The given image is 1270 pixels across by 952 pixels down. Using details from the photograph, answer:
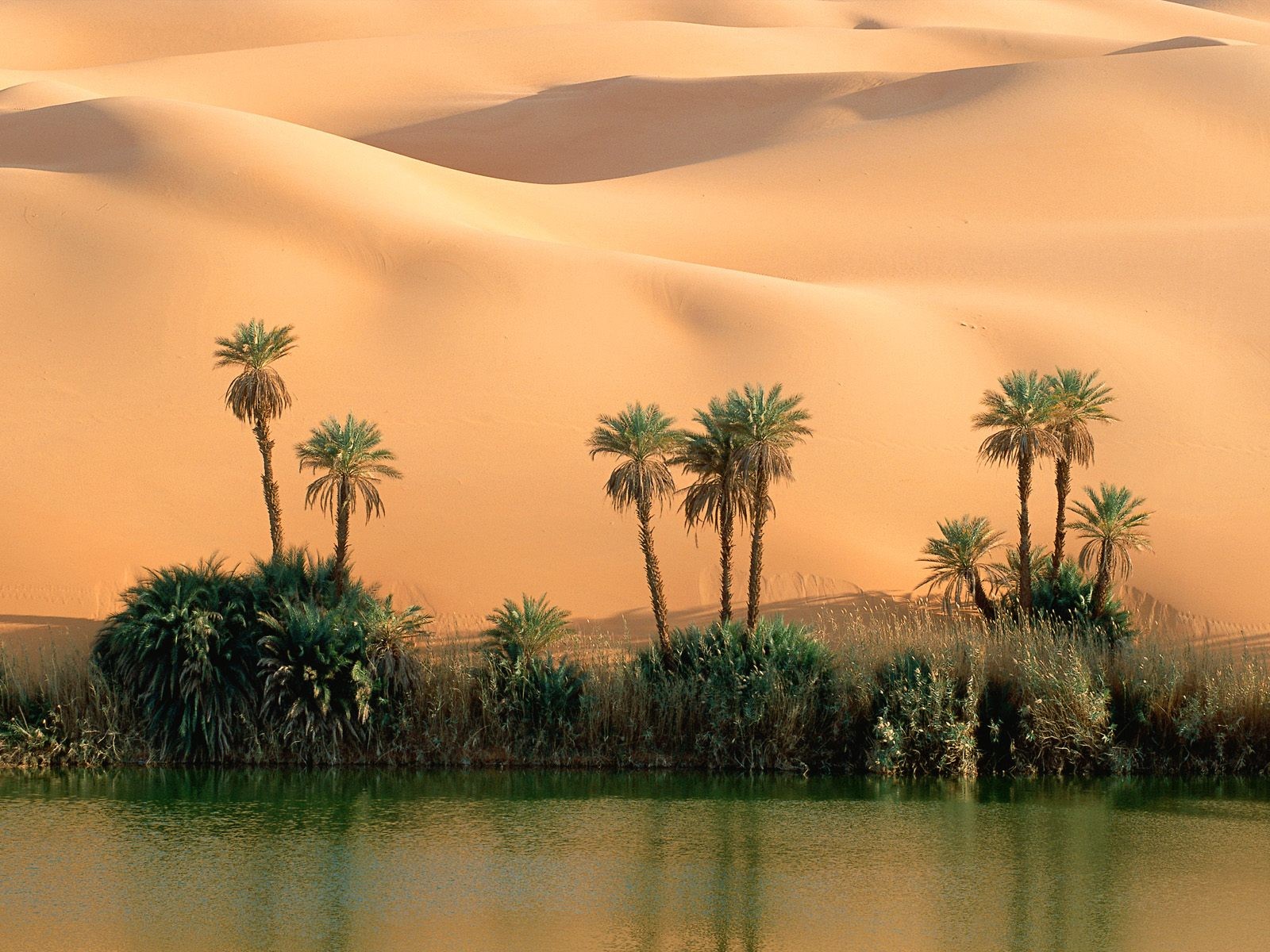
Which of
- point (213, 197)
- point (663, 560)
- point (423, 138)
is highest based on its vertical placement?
point (423, 138)

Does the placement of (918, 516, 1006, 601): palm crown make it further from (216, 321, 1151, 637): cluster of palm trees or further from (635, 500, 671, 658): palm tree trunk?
(635, 500, 671, 658): palm tree trunk

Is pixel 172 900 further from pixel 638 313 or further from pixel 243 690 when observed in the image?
pixel 638 313

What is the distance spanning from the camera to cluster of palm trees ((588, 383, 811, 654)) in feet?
75.4

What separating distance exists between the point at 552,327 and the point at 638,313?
2.03 m

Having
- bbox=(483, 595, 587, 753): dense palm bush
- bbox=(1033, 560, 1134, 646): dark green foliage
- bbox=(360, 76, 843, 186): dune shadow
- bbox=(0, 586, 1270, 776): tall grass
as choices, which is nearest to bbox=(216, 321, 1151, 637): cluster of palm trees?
bbox=(1033, 560, 1134, 646): dark green foliage

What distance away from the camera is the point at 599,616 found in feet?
89.8

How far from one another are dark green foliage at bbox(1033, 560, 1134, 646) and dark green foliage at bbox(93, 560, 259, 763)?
11.4 meters

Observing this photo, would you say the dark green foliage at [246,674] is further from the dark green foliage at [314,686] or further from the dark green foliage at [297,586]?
the dark green foliage at [297,586]

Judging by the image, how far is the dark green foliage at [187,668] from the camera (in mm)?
21844

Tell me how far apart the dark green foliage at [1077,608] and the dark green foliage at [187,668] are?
37.2 ft

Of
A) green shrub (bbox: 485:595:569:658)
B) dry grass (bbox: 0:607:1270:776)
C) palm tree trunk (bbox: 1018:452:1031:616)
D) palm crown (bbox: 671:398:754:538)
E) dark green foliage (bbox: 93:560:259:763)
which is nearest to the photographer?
dry grass (bbox: 0:607:1270:776)

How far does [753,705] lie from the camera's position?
2202 centimetres

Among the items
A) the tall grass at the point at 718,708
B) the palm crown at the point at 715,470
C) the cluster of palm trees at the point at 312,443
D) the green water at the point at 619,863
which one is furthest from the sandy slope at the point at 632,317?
the green water at the point at 619,863

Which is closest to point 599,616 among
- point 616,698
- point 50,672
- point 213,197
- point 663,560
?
point 663,560
